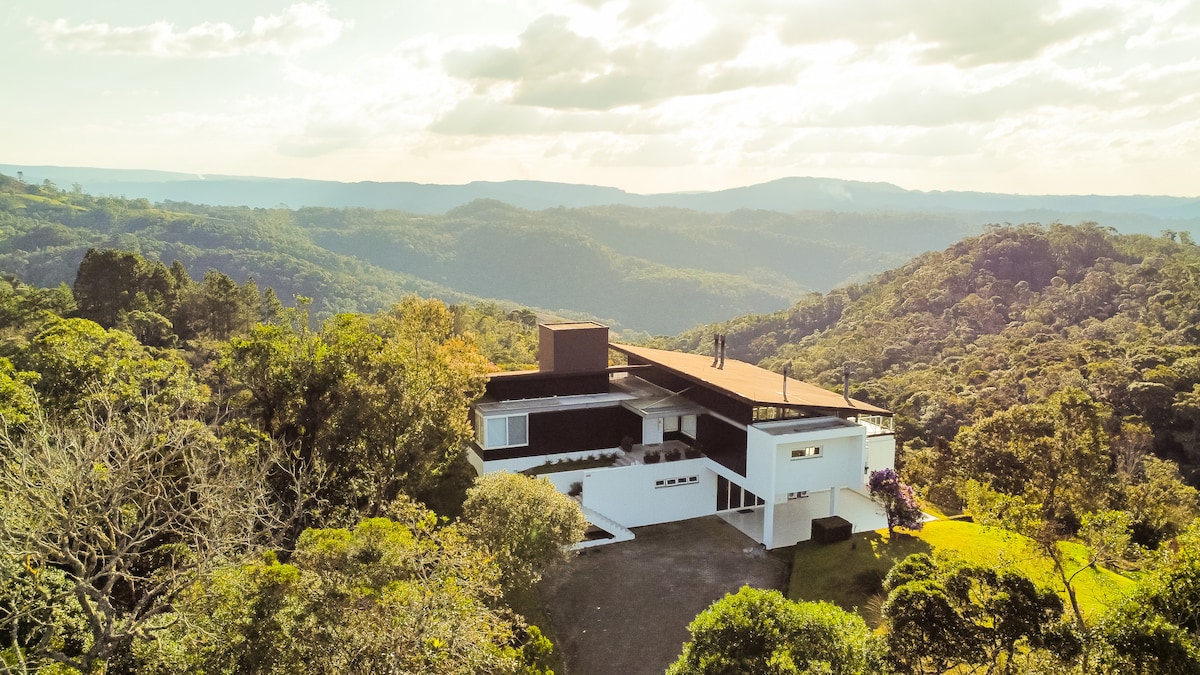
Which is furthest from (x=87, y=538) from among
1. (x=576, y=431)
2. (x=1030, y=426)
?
(x=1030, y=426)

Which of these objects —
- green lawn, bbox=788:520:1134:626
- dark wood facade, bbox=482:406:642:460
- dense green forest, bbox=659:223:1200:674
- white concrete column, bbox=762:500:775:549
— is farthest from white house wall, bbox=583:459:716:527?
dense green forest, bbox=659:223:1200:674

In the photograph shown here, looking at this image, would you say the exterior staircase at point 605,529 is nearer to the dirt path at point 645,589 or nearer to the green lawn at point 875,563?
the dirt path at point 645,589

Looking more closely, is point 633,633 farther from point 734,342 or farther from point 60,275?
point 60,275

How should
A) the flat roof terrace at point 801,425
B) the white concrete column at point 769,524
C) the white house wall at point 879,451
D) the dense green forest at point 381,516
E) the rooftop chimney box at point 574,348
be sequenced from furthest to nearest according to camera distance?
the rooftop chimney box at point 574,348 → the white house wall at point 879,451 → the flat roof terrace at point 801,425 → the white concrete column at point 769,524 → the dense green forest at point 381,516

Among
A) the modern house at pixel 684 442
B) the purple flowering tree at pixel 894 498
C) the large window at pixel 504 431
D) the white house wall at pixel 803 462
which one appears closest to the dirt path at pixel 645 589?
the modern house at pixel 684 442

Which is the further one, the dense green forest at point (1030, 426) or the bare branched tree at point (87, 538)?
the bare branched tree at point (87, 538)

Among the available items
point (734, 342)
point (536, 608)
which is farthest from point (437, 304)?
point (734, 342)

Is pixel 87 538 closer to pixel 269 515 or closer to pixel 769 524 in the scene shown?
pixel 269 515
